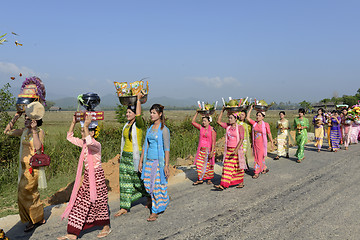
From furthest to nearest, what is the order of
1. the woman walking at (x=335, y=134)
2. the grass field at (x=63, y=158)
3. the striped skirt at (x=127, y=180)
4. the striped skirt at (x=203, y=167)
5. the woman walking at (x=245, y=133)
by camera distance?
the woman walking at (x=335, y=134) < the woman walking at (x=245, y=133) < the striped skirt at (x=203, y=167) < the grass field at (x=63, y=158) < the striped skirt at (x=127, y=180)

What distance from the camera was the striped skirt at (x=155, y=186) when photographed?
4727 mm

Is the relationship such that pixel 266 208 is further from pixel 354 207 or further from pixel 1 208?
pixel 1 208

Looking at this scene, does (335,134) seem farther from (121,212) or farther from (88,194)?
(88,194)

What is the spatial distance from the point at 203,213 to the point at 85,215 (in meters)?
2.14

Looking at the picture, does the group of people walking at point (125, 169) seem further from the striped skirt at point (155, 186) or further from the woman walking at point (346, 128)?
the woman walking at point (346, 128)

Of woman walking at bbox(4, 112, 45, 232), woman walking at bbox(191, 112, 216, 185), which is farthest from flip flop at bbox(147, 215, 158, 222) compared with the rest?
woman walking at bbox(191, 112, 216, 185)

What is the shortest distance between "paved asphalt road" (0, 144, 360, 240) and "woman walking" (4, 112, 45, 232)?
23 centimetres

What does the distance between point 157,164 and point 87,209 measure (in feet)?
4.64

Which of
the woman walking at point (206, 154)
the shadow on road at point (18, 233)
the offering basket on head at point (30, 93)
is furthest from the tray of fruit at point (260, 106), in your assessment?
the shadow on road at point (18, 233)

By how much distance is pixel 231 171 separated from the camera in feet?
20.9

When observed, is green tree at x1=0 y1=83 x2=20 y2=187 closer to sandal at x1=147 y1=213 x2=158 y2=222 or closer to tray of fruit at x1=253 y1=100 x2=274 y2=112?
sandal at x1=147 y1=213 x2=158 y2=222

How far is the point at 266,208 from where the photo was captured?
513 cm

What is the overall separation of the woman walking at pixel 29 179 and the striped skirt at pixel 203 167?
3722 millimetres

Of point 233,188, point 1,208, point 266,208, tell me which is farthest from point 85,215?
point 233,188
